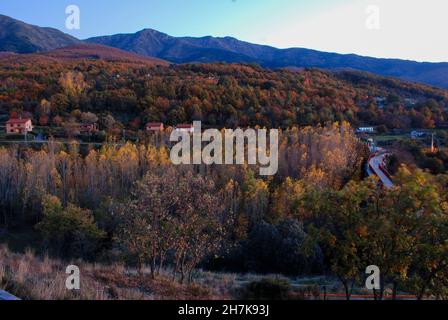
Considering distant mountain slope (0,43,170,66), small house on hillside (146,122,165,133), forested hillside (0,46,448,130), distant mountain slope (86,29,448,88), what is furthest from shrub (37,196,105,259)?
distant mountain slope (86,29,448,88)

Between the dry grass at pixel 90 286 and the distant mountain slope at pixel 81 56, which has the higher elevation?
the distant mountain slope at pixel 81 56

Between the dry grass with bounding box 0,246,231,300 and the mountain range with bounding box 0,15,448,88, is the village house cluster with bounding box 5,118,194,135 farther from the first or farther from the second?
the mountain range with bounding box 0,15,448,88

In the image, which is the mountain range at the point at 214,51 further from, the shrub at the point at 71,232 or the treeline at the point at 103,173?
the shrub at the point at 71,232

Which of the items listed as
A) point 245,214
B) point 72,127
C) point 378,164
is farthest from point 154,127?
point 378,164

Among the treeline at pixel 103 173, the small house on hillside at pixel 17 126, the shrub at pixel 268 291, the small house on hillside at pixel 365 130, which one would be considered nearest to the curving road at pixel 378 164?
the treeline at pixel 103 173
